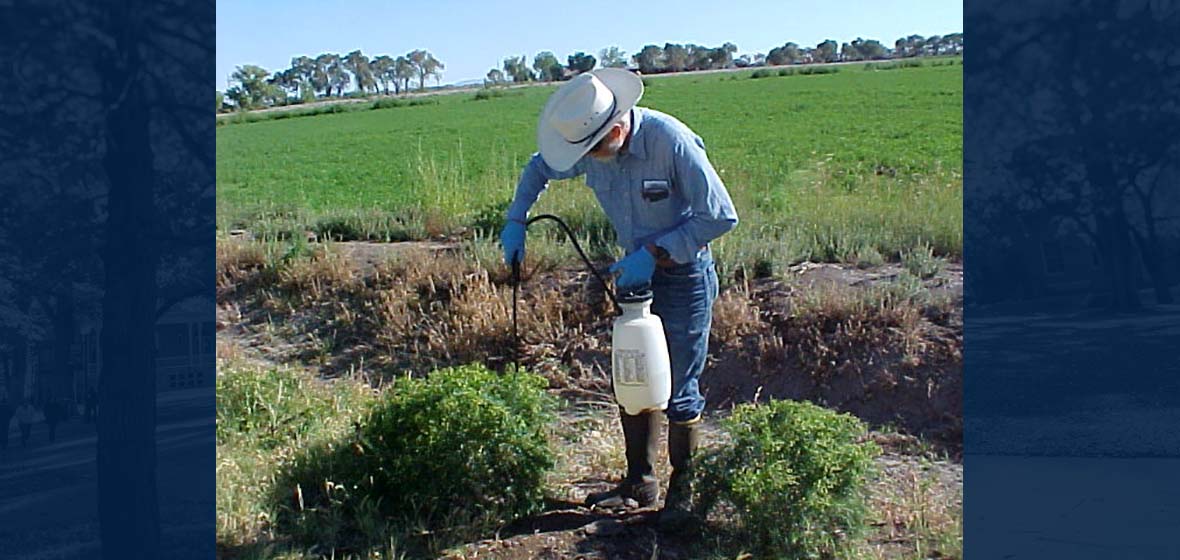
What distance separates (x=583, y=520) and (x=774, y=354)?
7.88 feet

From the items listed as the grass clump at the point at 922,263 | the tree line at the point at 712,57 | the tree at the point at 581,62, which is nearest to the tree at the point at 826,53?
the tree line at the point at 712,57

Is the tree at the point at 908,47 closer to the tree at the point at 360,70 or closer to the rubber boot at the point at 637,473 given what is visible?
the tree at the point at 360,70

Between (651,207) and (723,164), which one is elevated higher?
(723,164)

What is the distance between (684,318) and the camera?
4.53 metres

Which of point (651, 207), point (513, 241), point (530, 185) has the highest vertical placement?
point (530, 185)

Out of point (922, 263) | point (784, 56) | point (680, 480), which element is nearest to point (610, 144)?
point (680, 480)

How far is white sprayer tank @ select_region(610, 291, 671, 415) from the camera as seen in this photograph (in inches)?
170

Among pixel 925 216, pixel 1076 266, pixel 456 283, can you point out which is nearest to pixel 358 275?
pixel 456 283

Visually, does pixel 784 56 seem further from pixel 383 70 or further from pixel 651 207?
pixel 651 207

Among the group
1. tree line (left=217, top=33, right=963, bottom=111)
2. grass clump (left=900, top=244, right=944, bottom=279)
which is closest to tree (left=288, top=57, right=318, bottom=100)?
tree line (left=217, top=33, right=963, bottom=111)

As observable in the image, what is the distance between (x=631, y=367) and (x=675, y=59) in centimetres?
2275

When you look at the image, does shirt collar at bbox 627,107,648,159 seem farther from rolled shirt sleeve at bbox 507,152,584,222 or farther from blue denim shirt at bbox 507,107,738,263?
rolled shirt sleeve at bbox 507,152,584,222
